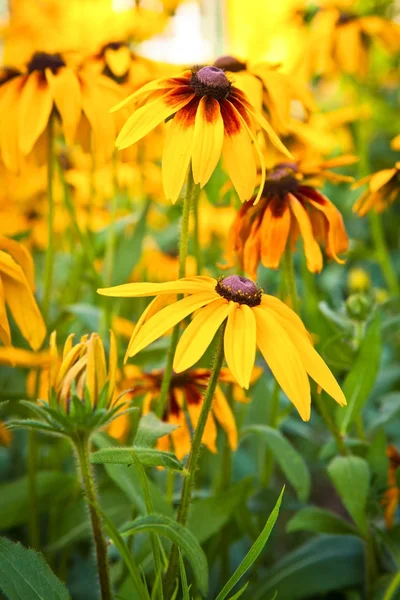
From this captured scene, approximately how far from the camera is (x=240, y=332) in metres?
0.56

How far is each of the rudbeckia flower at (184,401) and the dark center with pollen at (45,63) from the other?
0.43m

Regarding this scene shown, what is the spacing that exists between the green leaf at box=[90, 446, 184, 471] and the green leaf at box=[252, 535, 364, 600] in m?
0.44

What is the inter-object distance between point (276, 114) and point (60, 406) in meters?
0.52

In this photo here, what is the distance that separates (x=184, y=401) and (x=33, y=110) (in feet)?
1.38

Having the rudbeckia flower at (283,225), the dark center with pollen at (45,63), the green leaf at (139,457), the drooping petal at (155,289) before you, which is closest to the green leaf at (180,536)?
the green leaf at (139,457)

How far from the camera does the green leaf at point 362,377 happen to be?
2.79 ft

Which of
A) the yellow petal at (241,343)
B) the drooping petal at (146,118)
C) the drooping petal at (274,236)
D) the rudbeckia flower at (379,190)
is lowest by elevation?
the yellow petal at (241,343)

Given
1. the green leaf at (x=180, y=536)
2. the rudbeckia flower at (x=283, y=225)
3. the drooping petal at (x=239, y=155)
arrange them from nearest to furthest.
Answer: the green leaf at (x=180, y=536) < the drooping petal at (x=239, y=155) < the rudbeckia flower at (x=283, y=225)

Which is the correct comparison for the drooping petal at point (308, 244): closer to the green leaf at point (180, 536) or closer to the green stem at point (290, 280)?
the green stem at point (290, 280)

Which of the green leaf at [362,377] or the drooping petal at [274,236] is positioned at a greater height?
the drooping petal at [274,236]

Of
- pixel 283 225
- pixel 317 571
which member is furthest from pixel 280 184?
pixel 317 571

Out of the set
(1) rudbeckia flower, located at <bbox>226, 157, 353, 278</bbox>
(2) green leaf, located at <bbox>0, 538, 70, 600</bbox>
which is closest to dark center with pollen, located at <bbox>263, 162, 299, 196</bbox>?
(1) rudbeckia flower, located at <bbox>226, 157, 353, 278</bbox>

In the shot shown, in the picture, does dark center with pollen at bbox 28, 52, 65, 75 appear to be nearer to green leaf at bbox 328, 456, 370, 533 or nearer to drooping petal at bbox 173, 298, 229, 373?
drooping petal at bbox 173, 298, 229, 373

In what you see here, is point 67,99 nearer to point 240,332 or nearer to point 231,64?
point 231,64
